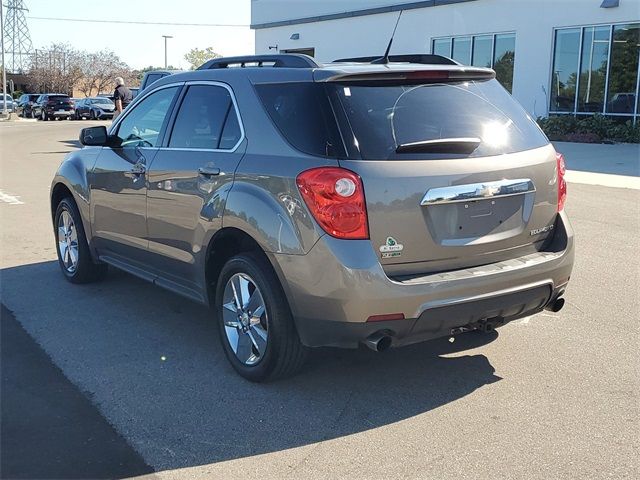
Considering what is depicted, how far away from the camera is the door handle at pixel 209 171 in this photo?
438 centimetres

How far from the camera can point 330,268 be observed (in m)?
3.64

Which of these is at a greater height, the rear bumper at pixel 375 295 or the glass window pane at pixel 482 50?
the glass window pane at pixel 482 50

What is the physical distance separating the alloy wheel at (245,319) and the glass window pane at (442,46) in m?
25.8

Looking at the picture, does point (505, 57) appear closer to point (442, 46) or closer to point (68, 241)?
point (442, 46)

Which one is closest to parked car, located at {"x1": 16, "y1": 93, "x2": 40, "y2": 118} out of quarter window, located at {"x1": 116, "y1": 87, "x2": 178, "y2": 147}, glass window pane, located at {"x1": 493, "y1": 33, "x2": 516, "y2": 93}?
glass window pane, located at {"x1": 493, "y1": 33, "x2": 516, "y2": 93}

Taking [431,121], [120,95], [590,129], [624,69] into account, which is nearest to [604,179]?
[590,129]

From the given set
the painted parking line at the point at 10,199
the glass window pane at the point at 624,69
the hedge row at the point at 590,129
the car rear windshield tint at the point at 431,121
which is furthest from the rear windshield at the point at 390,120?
the glass window pane at the point at 624,69

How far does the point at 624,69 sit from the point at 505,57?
5.01 metres

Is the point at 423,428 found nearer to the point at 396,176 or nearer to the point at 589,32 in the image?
the point at 396,176

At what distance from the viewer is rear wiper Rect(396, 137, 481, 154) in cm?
380

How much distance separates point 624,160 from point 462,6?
12674 mm

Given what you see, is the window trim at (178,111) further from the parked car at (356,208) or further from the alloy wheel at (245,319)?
the alloy wheel at (245,319)

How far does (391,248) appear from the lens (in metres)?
3.68

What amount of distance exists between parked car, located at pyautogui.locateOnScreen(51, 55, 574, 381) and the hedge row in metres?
18.7
